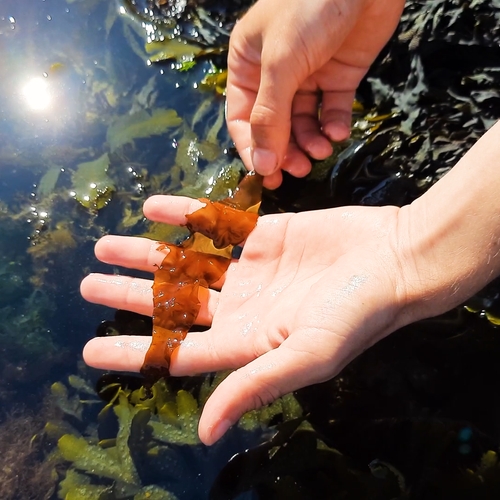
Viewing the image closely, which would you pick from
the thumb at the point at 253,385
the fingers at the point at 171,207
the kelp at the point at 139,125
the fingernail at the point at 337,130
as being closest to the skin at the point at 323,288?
the thumb at the point at 253,385

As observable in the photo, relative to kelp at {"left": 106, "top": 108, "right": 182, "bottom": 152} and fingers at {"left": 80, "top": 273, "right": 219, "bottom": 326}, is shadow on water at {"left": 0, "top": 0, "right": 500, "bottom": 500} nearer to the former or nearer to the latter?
kelp at {"left": 106, "top": 108, "right": 182, "bottom": 152}

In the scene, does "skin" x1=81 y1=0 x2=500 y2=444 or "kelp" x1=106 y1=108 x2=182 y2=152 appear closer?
"skin" x1=81 y1=0 x2=500 y2=444

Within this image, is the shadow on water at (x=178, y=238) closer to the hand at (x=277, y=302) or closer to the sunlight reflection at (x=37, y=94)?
the sunlight reflection at (x=37, y=94)

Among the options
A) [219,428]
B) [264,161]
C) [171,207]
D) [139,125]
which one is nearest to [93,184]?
[139,125]

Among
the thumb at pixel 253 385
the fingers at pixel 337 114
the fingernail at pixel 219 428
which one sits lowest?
the fingernail at pixel 219 428

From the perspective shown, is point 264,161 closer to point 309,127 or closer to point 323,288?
point 309,127

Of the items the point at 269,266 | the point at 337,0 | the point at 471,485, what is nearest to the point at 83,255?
the point at 269,266

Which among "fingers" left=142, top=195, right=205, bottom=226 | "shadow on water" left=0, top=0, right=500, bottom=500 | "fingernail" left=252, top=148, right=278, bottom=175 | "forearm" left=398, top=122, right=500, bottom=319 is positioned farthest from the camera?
"fingers" left=142, top=195, right=205, bottom=226

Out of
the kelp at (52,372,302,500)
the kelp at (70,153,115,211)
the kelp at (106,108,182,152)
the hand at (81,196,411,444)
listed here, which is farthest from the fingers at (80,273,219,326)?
the kelp at (106,108,182,152)
